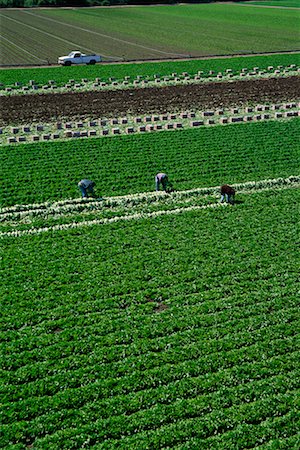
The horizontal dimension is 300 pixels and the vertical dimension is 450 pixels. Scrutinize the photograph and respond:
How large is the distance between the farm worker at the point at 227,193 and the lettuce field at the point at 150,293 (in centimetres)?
47

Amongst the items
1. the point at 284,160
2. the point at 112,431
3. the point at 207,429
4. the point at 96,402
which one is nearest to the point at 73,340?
the point at 96,402

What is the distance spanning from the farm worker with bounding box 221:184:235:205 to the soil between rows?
1931 cm

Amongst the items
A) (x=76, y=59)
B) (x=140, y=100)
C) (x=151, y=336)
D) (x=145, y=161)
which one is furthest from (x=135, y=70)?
(x=151, y=336)

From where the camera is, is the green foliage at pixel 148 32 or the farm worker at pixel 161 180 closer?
the farm worker at pixel 161 180

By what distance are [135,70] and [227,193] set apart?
38.8 m

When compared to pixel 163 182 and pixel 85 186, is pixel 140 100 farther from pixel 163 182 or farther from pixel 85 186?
pixel 85 186

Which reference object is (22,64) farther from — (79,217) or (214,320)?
(214,320)

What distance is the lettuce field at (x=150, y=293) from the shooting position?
14594mm

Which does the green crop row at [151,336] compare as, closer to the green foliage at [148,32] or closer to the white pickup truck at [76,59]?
the white pickup truck at [76,59]

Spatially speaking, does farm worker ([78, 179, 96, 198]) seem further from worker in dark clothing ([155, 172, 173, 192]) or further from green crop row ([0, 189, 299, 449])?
green crop row ([0, 189, 299, 449])

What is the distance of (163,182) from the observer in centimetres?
2958

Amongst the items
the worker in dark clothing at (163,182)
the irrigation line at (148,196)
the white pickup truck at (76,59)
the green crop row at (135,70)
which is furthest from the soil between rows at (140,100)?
the irrigation line at (148,196)

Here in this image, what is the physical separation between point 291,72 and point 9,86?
3255cm

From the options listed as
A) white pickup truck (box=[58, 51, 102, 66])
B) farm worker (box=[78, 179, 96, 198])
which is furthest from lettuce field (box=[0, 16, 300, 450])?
white pickup truck (box=[58, 51, 102, 66])
